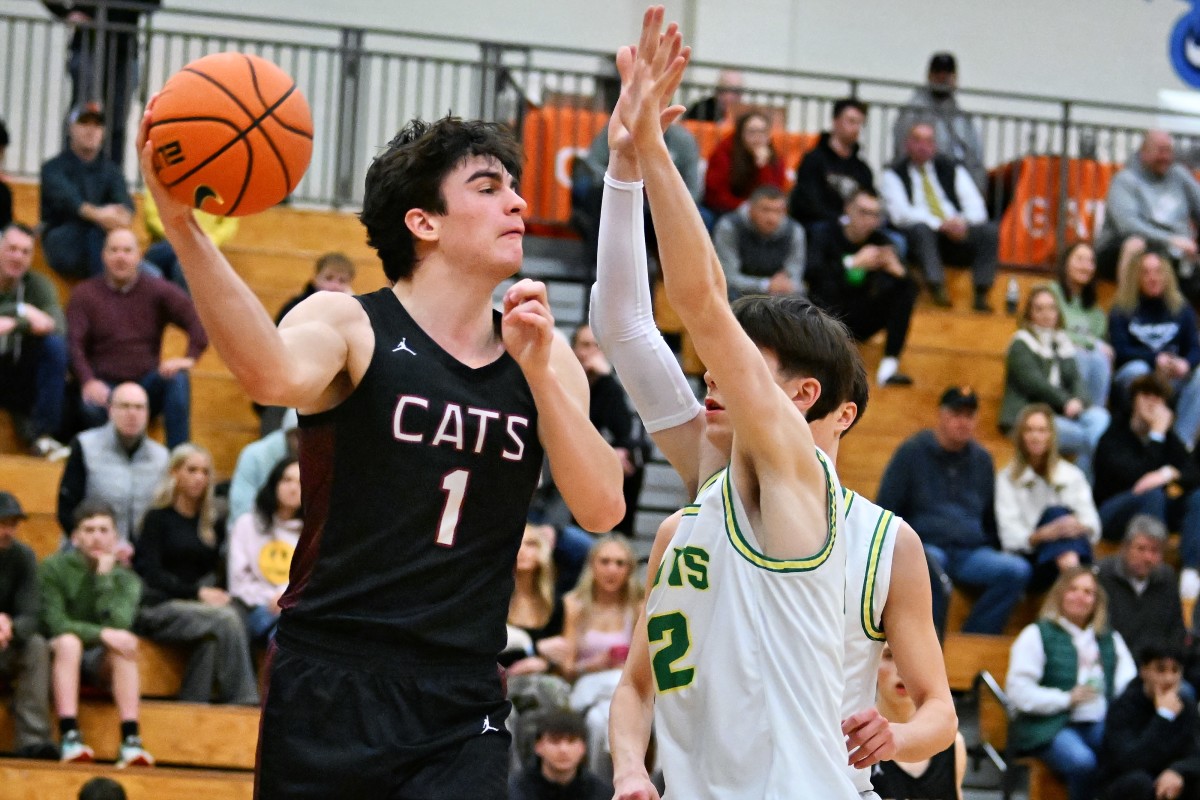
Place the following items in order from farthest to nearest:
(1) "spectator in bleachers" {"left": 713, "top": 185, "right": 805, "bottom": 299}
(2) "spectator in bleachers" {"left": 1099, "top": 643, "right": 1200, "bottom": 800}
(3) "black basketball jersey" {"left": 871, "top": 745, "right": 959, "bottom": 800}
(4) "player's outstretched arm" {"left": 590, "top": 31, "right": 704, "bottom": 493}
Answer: (1) "spectator in bleachers" {"left": 713, "top": 185, "right": 805, "bottom": 299}, (2) "spectator in bleachers" {"left": 1099, "top": 643, "right": 1200, "bottom": 800}, (3) "black basketball jersey" {"left": 871, "top": 745, "right": 959, "bottom": 800}, (4) "player's outstretched arm" {"left": 590, "top": 31, "right": 704, "bottom": 493}

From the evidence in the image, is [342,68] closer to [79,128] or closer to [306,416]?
[79,128]

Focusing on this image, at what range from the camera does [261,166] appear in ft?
11.3

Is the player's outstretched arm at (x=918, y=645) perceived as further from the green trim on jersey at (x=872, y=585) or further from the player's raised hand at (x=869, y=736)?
the player's raised hand at (x=869, y=736)

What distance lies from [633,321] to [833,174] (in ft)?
30.2

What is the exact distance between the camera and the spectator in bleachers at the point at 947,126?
13.7 meters

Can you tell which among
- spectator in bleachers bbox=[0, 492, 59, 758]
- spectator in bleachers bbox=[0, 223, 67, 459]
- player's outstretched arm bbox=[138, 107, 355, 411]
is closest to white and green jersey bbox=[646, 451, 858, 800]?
player's outstretched arm bbox=[138, 107, 355, 411]

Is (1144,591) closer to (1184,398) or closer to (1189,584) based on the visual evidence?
(1189,584)

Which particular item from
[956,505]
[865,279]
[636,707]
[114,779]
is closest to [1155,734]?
[956,505]

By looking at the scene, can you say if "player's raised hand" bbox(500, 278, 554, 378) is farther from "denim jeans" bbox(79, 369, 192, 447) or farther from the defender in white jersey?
"denim jeans" bbox(79, 369, 192, 447)

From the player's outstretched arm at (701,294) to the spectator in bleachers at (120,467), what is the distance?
6.57 m

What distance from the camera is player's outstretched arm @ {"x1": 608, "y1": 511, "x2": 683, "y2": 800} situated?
342 centimetres

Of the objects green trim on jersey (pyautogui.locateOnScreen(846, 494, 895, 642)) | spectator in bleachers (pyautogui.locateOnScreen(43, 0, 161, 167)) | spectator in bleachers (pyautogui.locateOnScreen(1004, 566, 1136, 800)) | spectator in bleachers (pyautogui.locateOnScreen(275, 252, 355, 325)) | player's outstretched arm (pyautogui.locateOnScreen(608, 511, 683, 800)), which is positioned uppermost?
spectator in bleachers (pyautogui.locateOnScreen(43, 0, 161, 167))

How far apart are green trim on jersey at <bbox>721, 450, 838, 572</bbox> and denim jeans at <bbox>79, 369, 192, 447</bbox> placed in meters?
7.15

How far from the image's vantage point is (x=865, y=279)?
12078mm
